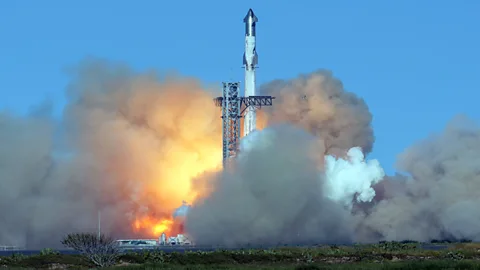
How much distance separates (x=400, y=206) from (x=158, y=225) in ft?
87.7

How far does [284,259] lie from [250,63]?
39.3m

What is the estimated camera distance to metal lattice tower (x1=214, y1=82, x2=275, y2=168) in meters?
135

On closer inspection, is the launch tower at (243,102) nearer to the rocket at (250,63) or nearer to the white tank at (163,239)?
the rocket at (250,63)

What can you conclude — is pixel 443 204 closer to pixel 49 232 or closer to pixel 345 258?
pixel 345 258

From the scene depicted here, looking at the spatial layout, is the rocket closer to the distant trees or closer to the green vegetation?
the green vegetation

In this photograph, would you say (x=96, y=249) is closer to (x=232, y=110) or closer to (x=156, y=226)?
(x=156, y=226)

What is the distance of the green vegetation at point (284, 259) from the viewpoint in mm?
88562

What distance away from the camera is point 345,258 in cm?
10431

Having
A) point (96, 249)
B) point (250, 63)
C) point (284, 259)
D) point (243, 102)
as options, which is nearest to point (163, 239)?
point (243, 102)

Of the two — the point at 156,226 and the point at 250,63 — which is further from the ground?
the point at 250,63

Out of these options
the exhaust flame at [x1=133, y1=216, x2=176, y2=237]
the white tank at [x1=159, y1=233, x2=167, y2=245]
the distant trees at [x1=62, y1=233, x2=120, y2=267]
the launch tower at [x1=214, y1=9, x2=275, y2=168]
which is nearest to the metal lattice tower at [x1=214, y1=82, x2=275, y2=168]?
the launch tower at [x1=214, y1=9, x2=275, y2=168]

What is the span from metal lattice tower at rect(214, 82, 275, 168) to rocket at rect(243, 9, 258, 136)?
1181 millimetres

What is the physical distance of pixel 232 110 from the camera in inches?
5384

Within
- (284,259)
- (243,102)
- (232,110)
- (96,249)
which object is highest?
(243,102)
